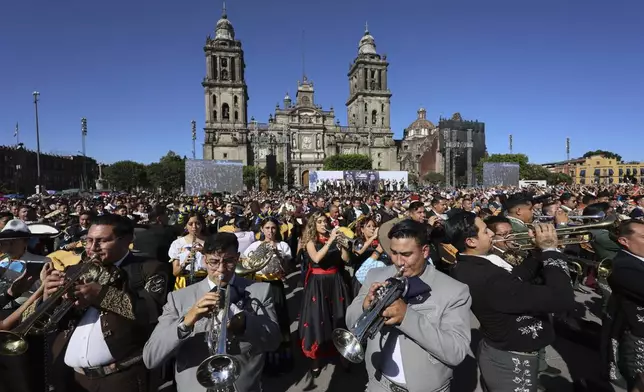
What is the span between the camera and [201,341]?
2.29 meters

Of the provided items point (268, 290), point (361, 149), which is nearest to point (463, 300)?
point (268, 290)

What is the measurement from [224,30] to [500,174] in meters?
65.2

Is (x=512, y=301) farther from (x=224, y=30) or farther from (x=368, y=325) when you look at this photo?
(x=224, y=30)

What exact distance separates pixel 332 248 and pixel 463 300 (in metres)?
2.66

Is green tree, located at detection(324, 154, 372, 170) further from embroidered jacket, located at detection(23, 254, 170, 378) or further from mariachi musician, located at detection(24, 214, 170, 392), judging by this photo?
mariachi musician, located at detection(24, 214, 170, 392)

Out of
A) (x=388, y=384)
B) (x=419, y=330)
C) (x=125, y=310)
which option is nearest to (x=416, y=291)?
(x=419, y=330)

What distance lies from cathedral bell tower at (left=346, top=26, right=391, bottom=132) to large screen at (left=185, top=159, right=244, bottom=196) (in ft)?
202

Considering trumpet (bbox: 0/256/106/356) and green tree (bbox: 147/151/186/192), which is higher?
green tree (bbox: 147/151/186/192)

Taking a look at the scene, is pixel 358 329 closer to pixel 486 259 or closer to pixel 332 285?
pixel 486 259

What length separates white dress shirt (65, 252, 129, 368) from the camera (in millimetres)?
2457

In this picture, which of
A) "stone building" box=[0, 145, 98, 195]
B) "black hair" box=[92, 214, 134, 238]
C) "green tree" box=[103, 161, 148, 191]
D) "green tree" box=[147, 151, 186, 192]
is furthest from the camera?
"green tree" box=[103, 161, 148, 191]

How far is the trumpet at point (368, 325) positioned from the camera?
1.83 m

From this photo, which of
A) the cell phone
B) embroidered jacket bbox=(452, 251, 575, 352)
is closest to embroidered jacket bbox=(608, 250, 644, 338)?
embroidered jacket bbox=(452, 251, 575, 352)

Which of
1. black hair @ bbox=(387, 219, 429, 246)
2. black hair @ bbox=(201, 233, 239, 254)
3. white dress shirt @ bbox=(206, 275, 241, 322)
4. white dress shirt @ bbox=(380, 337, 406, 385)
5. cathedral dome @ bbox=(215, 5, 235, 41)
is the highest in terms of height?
cathedral dome @ bbox=(215, 5, 235, 41)
